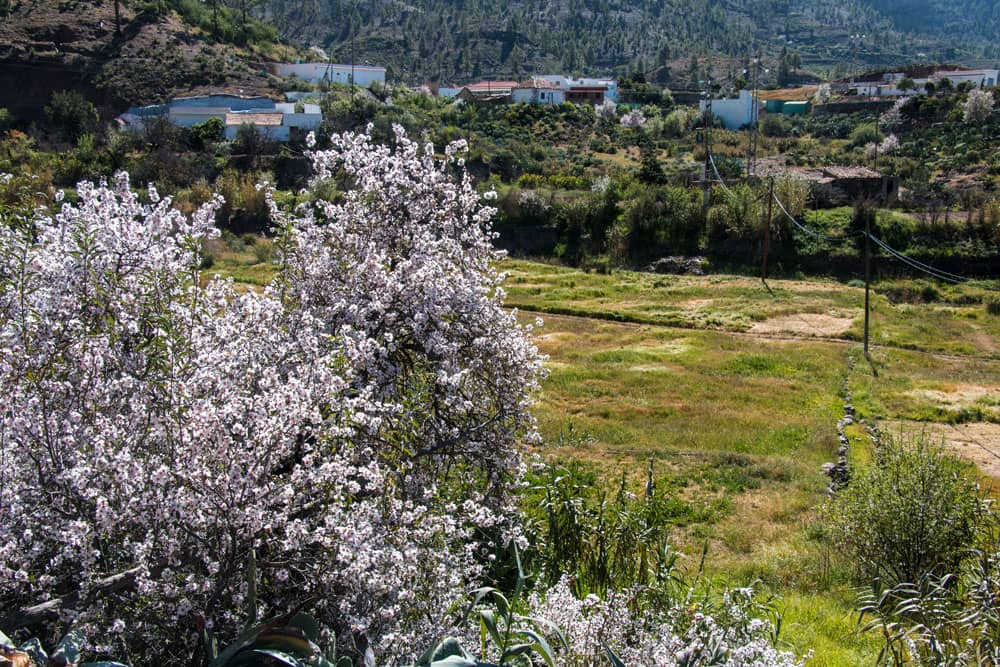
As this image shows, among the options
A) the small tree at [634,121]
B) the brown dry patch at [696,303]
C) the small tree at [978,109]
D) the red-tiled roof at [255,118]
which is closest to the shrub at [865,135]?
the small tree at [978,109]

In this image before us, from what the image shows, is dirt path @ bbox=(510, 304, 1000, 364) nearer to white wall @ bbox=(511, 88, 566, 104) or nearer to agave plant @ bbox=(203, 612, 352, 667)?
agave plant @ bbox=(203, 612, 352, 667)

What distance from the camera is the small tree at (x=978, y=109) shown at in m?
62.6

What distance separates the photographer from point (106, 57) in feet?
218

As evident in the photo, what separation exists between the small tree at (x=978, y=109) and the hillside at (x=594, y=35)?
49926mm

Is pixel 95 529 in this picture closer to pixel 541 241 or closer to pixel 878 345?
pixel 878 345

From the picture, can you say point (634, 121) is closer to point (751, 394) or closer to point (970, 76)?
point (970, 76)

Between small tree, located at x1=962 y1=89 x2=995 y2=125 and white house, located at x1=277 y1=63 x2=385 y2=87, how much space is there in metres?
49.7

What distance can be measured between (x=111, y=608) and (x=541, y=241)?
4689cm

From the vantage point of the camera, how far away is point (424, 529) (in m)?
4.38

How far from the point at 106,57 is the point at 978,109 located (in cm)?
6719

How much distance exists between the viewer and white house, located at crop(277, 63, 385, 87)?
259 ft

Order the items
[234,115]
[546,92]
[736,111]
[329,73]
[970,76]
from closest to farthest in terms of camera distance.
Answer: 1. [234,115]
2. [736,111]
3. [329,73]
4. [546,92]
5. [970,76]

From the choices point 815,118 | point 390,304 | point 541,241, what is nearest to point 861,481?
point 390,304

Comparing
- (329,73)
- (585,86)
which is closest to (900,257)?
(585,86)
